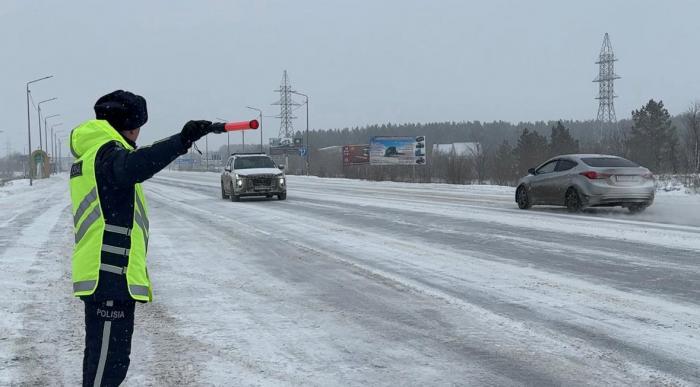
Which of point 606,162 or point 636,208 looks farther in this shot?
point 636,208

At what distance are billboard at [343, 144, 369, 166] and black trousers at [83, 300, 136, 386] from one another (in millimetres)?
64570

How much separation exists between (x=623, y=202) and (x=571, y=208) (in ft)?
4.18

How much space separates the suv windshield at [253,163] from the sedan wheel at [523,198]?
9.74 m

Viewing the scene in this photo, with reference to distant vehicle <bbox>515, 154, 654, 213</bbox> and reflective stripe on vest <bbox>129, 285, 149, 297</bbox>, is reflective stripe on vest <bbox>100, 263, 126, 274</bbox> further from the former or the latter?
distant vehicle <bbox>515, 154, 654, 213</bbox>

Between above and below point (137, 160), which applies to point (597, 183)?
below

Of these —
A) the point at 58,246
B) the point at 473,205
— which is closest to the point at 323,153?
the point at 473,205

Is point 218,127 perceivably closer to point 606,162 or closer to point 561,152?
point 606,162

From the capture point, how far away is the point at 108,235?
2811 mm

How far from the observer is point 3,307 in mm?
6605

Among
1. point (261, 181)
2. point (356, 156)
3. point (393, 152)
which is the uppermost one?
point (393, 152)

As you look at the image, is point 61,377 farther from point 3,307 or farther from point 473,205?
point 473,205

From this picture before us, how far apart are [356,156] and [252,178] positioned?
44.9 m

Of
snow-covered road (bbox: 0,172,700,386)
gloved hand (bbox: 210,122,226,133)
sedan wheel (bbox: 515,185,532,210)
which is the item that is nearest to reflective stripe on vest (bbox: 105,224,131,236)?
gloved hand (bbox: 210,122,226,133)

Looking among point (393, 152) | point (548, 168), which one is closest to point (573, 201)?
point (548, 168)
